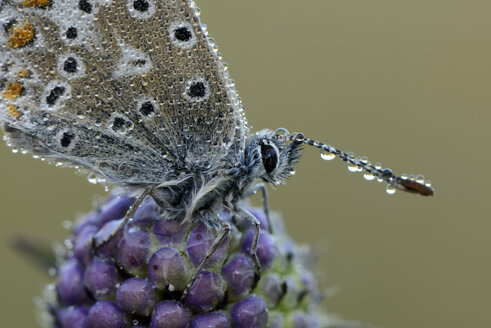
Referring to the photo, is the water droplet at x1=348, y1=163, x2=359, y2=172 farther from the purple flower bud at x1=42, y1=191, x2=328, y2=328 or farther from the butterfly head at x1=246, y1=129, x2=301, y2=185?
the purple flower bud at x1=42, y1=191, x2=328, y2=328

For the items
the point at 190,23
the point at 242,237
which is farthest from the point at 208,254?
the point at 190,23

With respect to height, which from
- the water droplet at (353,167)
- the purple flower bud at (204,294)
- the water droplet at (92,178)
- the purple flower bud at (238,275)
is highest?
the water droplet at (353,167)

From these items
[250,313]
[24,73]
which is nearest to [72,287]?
[250,313]

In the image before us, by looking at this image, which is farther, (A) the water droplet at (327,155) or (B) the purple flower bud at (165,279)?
(A) the water droplet at (327,155)

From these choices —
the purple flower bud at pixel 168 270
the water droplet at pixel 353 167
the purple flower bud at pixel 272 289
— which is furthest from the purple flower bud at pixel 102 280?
the water droplet at pixel 353 167

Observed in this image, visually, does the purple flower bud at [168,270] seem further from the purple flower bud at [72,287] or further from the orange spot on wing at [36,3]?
the orange spot on wing at [36,3]

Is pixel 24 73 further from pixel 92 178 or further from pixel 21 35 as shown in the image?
pixel 92 178

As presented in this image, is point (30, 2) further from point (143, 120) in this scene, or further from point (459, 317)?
point (459, 317)

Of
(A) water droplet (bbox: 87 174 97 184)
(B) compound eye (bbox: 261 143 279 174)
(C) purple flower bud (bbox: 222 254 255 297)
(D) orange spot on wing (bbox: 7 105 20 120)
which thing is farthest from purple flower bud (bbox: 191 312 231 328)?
(D) orange spot on wing (bbox: 7 105 20 120)
